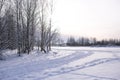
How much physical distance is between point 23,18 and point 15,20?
48.9 inches

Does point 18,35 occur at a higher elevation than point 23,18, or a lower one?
lower

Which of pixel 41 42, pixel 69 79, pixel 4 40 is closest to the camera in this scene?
pixel 69 79

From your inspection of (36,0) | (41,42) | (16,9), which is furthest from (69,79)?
(41,42)

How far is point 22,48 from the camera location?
27.9m

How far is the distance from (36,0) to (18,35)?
6718 millimetres

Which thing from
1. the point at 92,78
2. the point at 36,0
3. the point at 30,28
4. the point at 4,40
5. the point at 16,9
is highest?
the point at 36,0

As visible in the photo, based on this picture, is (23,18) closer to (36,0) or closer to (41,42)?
(36,0)

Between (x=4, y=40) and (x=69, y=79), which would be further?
(x=4, y=40)

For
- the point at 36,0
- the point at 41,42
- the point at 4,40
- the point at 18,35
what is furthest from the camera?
the point at 41,42

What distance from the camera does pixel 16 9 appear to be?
89.7ft

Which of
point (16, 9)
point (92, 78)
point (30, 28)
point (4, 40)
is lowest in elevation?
point (92, 78)

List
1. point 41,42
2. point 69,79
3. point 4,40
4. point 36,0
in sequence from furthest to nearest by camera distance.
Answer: point 41,42
point 36,0
point 4,40
point 69,79

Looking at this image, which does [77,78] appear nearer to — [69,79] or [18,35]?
[69,79]

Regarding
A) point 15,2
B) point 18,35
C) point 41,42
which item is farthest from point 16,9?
point 41,42
